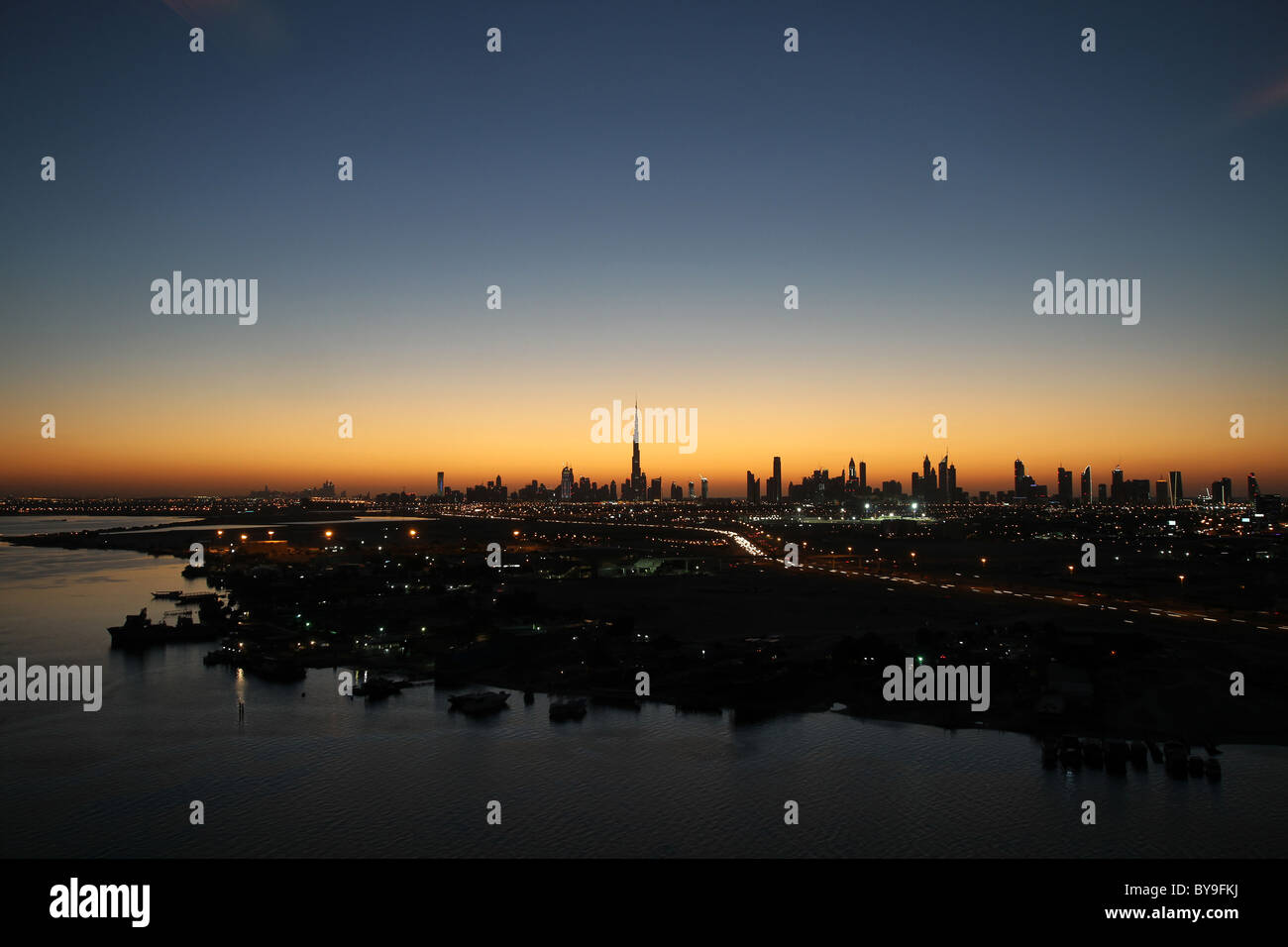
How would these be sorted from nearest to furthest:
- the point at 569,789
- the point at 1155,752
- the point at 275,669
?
the point at 569,789 < the point at 1155,752 < the point at 275,669

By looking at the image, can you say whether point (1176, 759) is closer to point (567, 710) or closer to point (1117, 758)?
point (1117, 758)

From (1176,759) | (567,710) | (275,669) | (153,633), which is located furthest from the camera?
(153,633)

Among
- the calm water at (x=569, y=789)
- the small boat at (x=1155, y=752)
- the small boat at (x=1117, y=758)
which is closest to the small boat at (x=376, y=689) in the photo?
the calm water at (x=569, y=789)

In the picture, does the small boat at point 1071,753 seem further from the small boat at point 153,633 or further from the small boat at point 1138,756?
the small boat at point 153,633

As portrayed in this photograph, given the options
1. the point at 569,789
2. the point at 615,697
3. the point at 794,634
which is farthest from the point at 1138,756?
the point at 794,634

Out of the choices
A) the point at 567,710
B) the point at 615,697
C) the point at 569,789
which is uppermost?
the point at 567,710
